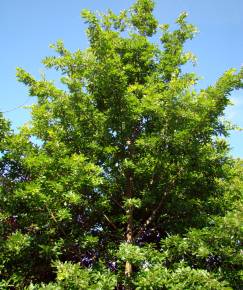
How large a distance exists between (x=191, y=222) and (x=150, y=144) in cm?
250

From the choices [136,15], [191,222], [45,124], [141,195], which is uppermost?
[136,15]

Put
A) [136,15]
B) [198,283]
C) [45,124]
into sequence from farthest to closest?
1. [136,15]
2. [45,124]
3. [198,283]

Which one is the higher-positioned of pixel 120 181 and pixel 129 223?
pixel 120 181

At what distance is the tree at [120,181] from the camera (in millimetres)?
8273

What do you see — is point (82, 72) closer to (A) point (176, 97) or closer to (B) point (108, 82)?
(B) point (108, 82)

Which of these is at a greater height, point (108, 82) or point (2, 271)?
point (108, 82)

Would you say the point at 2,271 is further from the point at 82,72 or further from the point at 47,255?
the point at 82,72

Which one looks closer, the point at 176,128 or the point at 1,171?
the point at 176,128

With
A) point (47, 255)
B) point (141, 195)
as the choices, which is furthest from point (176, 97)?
point (47, 255)

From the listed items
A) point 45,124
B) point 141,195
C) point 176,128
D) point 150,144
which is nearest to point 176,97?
point 176,128

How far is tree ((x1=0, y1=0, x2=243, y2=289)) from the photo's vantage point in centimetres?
827

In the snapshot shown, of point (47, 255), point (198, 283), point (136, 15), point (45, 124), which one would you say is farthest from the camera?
point (136, 15)

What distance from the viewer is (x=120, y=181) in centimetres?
997

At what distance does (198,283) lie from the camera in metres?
7.61
